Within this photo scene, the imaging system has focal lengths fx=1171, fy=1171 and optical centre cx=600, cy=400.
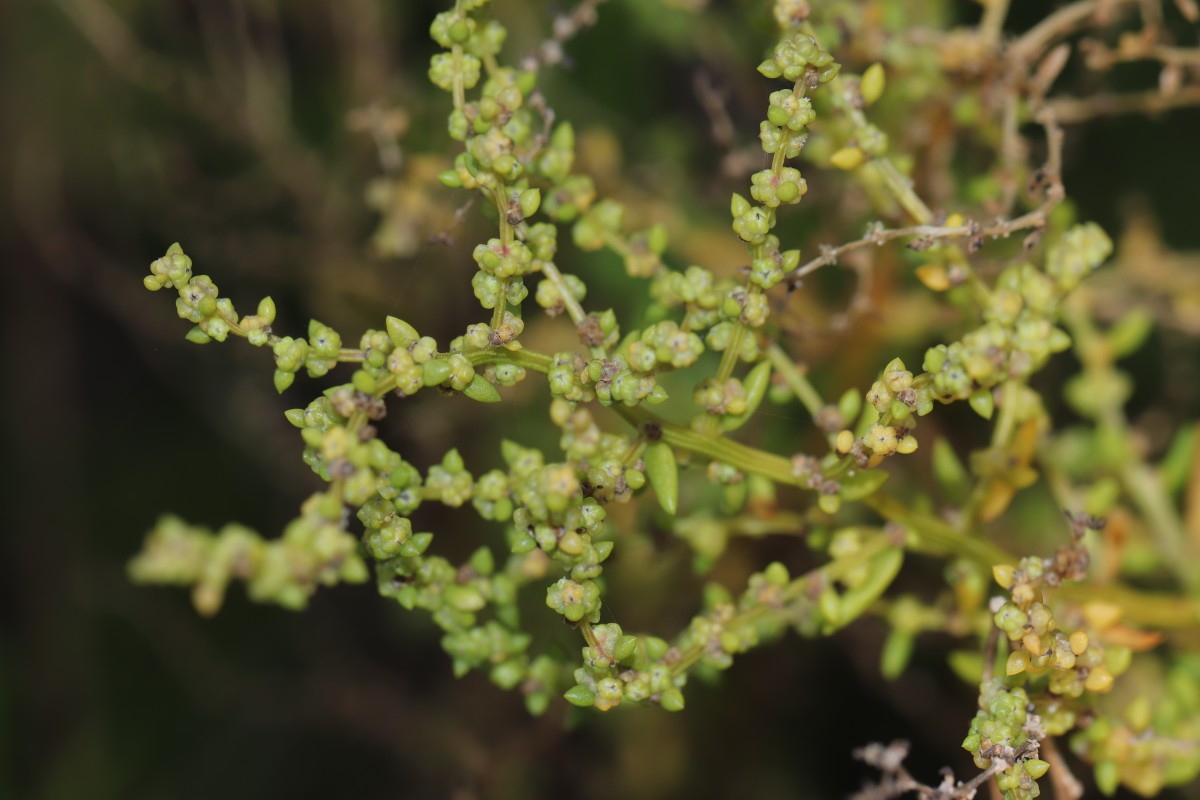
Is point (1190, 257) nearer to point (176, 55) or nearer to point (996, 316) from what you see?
point (996, 316)

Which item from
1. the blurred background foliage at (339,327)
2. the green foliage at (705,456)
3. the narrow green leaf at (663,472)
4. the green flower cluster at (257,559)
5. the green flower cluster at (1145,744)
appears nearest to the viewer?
the green flower cluster at (257,559)

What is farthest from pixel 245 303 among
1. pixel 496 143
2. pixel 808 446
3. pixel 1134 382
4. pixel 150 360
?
pixel 1134 382

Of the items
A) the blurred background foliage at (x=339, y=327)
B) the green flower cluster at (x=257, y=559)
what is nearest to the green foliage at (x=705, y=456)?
the green flower cluster at (x=257, y=559)

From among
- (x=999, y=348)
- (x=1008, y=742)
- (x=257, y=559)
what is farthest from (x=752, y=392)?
(x=257, y=559)

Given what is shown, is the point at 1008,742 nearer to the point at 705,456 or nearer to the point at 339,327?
the point at 705,456

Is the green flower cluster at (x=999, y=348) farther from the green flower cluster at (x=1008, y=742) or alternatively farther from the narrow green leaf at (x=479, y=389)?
the narrow green leaf at (x=479, y=389)

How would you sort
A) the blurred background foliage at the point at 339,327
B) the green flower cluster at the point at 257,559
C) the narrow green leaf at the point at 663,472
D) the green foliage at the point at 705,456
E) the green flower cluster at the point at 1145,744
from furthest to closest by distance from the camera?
the blurred background foliage at the point at 339,327
the green flower cluster at the point at 1145,744
the narrow green leaf at the point at 663,472
the green foliage at the point at 705,456
the green flower cluster at the point at 257,559

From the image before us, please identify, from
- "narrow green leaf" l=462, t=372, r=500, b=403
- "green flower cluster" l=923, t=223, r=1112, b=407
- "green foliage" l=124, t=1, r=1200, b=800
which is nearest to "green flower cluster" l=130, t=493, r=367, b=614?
"green foliage" l=124, t=1, r=1200, b=800
